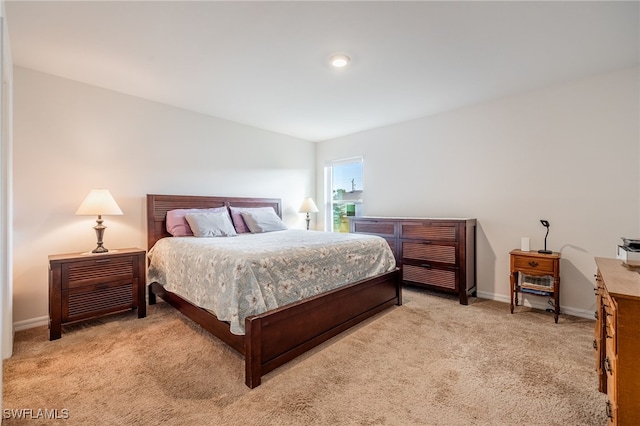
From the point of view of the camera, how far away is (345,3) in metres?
1.85

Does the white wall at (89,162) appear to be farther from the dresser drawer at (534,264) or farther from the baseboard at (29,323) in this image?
the dresser drawer at (534,264)

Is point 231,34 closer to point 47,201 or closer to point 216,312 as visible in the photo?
point 216,312

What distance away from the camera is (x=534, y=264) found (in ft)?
9.61

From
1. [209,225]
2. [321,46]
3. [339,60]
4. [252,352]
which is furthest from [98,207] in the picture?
[339,60]

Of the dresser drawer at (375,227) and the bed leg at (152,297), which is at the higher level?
the dresser drawer at (375,227)

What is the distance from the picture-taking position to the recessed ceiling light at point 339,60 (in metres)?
2.49

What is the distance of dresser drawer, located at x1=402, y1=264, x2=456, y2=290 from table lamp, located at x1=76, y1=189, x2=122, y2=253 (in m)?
3.44

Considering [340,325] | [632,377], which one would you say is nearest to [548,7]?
[632,377]

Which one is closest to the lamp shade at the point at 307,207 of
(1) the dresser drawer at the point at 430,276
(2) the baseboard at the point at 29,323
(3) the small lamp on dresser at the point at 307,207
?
(3) the small lamp on dresser at the point at 307,207

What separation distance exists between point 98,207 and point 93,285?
733mm

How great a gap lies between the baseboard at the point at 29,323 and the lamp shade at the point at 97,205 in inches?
43.3

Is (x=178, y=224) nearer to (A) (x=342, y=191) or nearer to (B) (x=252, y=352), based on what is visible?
(B) (x=252, y=352)

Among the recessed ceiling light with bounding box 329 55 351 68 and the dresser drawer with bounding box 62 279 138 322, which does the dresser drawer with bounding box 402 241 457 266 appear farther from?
the dresser drawer with bounding box 62 279 138 322

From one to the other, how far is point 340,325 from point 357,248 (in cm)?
73
